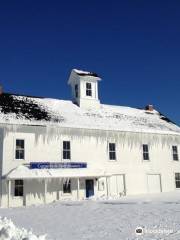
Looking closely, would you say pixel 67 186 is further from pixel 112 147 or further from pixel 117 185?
pixel 112 147

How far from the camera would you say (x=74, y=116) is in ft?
90.3

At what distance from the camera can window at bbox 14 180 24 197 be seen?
22891 millimetres

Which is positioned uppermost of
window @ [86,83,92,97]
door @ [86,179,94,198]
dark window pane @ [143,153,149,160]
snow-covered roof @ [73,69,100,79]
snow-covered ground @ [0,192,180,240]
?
snow-covered roof @ [73,69,100,79]

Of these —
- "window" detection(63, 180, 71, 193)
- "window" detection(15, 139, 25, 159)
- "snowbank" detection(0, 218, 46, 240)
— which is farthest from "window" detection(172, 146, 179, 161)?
"snowbank" detection(0, 218, 46, 240)

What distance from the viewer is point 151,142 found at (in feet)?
97.0

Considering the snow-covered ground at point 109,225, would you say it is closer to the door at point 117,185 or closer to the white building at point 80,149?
the white building at point 80,149

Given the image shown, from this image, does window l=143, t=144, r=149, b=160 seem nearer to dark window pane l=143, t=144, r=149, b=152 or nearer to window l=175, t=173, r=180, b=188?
dark window pane l=143, t=144, r=149, b=152

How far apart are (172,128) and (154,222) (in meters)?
20.8

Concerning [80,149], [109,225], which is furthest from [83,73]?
[109,225]

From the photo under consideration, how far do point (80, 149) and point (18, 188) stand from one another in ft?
19.0

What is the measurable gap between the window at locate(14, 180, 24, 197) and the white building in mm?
70

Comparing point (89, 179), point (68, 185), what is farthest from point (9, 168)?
point (89, 179)

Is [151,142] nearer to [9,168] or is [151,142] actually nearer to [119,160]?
[119,160]

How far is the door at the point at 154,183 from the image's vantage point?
28.6m
